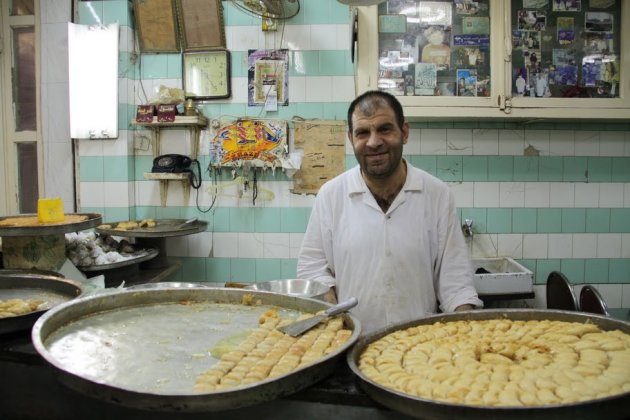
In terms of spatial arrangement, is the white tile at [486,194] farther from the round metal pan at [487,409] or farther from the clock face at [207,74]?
the round metal pan at [487,409]

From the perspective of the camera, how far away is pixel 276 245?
3.77 m

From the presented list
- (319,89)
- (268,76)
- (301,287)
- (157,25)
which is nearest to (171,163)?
(268,76)

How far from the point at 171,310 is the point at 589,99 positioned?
3042mm

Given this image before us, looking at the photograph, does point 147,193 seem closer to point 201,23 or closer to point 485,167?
point 201,23

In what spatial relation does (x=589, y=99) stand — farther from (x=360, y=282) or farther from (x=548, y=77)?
(x=360, y=282)

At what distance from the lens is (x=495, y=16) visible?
3.17 metres

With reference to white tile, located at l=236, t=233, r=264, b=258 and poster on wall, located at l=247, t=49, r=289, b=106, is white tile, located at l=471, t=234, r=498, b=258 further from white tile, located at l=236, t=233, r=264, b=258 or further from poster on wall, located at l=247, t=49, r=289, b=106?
poster on wall, located at l=247, t=49, r=289, b=106

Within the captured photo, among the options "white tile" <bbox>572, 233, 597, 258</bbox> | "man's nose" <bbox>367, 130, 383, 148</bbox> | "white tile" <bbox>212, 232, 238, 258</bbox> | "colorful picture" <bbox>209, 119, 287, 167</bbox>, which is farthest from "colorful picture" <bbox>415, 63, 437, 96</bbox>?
"white tile" <bbox>212, 232, 238, 258</bbox>

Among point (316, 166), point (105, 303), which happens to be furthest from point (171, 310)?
point (316, 166)

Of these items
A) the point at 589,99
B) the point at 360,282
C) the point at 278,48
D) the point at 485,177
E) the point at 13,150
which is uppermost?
the point at 278,48

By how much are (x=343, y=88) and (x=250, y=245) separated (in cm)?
143

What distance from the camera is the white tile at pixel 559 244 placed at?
12.0 ft

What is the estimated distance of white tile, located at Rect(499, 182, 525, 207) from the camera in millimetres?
3656

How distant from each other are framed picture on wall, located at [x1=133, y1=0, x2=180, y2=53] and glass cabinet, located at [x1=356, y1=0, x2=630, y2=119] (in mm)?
1562
